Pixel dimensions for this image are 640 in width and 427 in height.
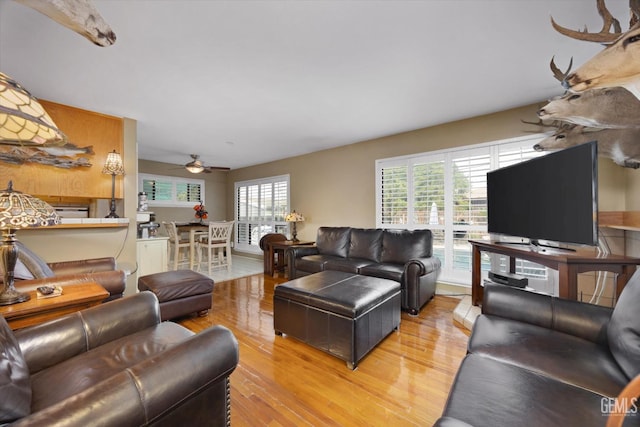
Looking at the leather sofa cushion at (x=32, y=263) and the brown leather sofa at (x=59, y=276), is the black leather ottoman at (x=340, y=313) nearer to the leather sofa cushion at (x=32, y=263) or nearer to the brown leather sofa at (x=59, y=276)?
the brown leather sofa at (x=59, y=276)

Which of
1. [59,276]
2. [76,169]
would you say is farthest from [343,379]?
[76,169]

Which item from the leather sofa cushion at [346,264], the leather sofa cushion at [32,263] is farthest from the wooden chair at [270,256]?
the leather sofa cushion at [32,263]

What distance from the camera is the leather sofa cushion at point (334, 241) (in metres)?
3.94

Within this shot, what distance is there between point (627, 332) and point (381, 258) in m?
2.54

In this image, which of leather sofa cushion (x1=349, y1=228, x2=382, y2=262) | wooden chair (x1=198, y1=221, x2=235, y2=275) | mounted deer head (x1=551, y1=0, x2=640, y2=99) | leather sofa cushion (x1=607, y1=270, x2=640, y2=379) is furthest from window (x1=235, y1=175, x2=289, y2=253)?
leather sofa cushion (x1=607, y1=270, x2=640, y2=379)

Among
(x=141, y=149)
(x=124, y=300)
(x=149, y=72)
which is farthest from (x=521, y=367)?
(x=141, y=149)

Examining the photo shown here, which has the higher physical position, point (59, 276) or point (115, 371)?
point (59, 276)

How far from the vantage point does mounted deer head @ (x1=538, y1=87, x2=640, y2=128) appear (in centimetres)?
182

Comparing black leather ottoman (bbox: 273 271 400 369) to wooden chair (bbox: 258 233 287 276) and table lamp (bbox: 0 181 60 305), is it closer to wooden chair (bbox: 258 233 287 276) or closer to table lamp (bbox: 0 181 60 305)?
table lamp (bbox: 0 181 60 305)

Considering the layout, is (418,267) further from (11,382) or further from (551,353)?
(11,382)

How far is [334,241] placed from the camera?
13.3ft

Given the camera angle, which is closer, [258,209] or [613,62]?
[613,62]

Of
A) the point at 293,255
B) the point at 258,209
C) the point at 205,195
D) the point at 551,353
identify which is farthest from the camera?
the point at 205,195

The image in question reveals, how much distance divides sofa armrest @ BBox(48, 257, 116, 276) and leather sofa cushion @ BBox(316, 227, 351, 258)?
2.70 metres
